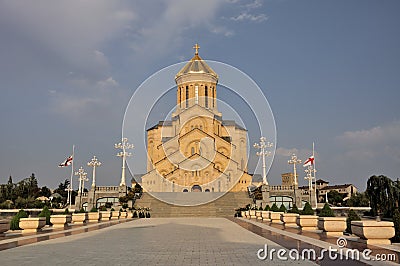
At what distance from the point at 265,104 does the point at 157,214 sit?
1477 centimetres

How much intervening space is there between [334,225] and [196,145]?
4015cm

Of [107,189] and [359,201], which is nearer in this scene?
[359,201]

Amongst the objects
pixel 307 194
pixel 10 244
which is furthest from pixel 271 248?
pixel 307 194

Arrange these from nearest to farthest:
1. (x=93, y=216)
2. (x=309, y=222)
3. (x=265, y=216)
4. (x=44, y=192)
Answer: (x=309, y=222) < (x=93, y=216) < (x=265, y=216) < (x=44, y=192)

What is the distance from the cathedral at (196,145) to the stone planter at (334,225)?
3395 centimetres

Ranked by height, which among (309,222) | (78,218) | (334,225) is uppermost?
(334,225)

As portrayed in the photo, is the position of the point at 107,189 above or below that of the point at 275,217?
above

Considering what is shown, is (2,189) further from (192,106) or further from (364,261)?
(364,261)

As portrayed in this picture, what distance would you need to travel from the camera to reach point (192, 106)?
183 feet

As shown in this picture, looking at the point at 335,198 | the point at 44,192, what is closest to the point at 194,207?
the point at 335,198

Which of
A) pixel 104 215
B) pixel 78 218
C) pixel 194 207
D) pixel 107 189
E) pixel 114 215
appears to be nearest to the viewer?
pixel 78 218

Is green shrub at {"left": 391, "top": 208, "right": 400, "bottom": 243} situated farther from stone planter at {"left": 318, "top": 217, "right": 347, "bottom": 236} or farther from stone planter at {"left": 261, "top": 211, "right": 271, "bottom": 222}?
stone planter at {"left": 261, "top": 211, "right": 271, "bottom": 222}

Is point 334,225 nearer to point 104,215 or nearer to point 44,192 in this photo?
point 104,215

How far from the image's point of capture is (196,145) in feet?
172
